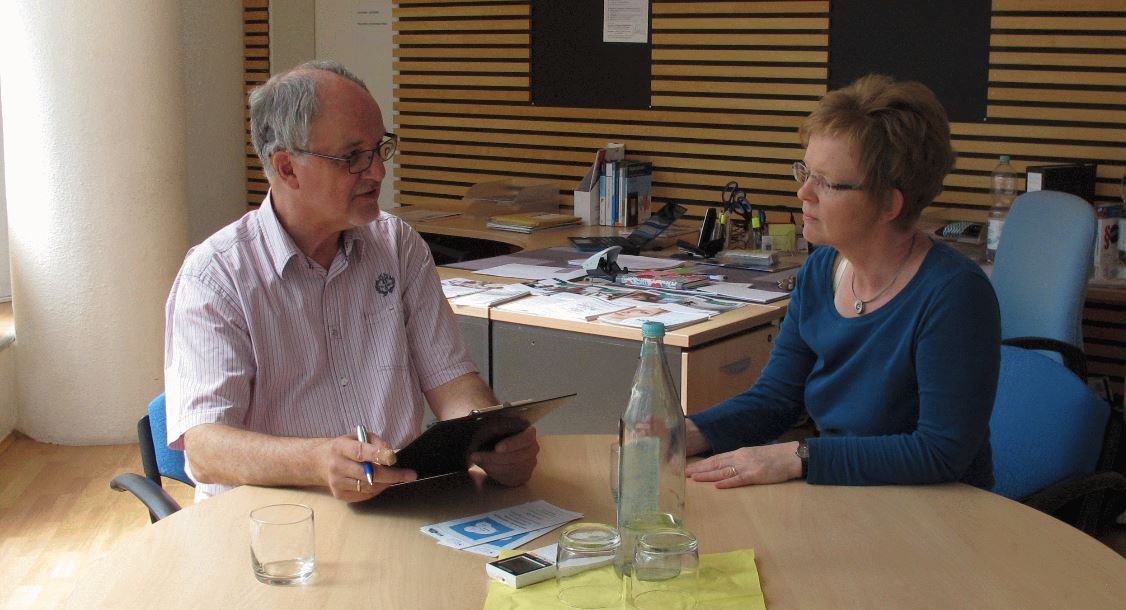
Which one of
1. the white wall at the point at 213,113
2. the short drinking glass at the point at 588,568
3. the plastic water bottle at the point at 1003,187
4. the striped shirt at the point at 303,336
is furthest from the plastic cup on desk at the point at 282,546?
the white wall at the point at 213,113

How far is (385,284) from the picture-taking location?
259 cm

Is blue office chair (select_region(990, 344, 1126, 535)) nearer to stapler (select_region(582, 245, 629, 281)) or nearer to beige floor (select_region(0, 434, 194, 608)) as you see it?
stapler (select_region(582, 245, 629, 281))

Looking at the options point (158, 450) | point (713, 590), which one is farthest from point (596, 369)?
point (713, 590)

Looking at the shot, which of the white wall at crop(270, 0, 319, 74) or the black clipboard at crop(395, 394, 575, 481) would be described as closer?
the black clipboard at crop(395, 394, 575, 481)

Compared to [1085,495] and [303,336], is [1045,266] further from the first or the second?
[303,336]

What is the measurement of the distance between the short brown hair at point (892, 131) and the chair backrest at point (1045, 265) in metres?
1.51

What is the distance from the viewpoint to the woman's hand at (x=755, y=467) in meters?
2.13

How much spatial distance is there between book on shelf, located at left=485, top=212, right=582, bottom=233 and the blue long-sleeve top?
3022 millimetres

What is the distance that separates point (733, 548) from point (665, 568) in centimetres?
22

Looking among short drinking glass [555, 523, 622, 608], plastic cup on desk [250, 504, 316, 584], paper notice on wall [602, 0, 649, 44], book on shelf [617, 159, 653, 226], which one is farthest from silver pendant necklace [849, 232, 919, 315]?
paper notice on wall [602, 0, 649, 44]

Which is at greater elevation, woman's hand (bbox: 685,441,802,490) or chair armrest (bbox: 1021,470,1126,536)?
woman's hand (bbox: 685,441,802,490)

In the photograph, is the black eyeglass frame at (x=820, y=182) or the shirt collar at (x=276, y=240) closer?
the black eyeglass frame at (x=820, y=182)

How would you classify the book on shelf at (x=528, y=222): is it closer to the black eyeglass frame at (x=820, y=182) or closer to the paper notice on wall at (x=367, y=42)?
the paper notice on wall at (x=367, y=42)

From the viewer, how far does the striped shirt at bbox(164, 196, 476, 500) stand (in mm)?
2314
